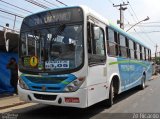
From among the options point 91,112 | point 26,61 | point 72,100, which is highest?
point 26,61

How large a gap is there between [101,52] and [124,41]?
13.3 feet

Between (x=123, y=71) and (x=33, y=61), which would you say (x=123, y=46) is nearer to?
(x=123, y=71)

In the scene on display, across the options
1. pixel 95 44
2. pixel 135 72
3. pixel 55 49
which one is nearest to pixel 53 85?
pixel 55 49

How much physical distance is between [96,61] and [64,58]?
118 cm

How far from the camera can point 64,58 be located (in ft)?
29.1

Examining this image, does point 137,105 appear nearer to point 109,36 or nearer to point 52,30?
point 109,36

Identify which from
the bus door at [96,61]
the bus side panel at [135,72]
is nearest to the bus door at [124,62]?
the bus side panel at [135,72]

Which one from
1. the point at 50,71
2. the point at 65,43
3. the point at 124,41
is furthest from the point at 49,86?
the point at 124,41

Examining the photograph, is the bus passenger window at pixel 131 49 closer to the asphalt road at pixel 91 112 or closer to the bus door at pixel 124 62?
the bus door at pixel 124 62

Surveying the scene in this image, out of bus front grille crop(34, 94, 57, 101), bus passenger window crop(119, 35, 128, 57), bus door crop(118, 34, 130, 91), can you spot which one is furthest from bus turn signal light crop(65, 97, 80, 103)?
bus passenger window crop(119, 35, 128, 57)

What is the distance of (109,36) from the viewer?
11.4 m

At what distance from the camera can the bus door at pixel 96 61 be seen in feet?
29.8

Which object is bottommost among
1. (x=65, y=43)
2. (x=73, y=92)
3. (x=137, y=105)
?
(x=137, y=105)

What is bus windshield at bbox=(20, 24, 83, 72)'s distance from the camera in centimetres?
883
